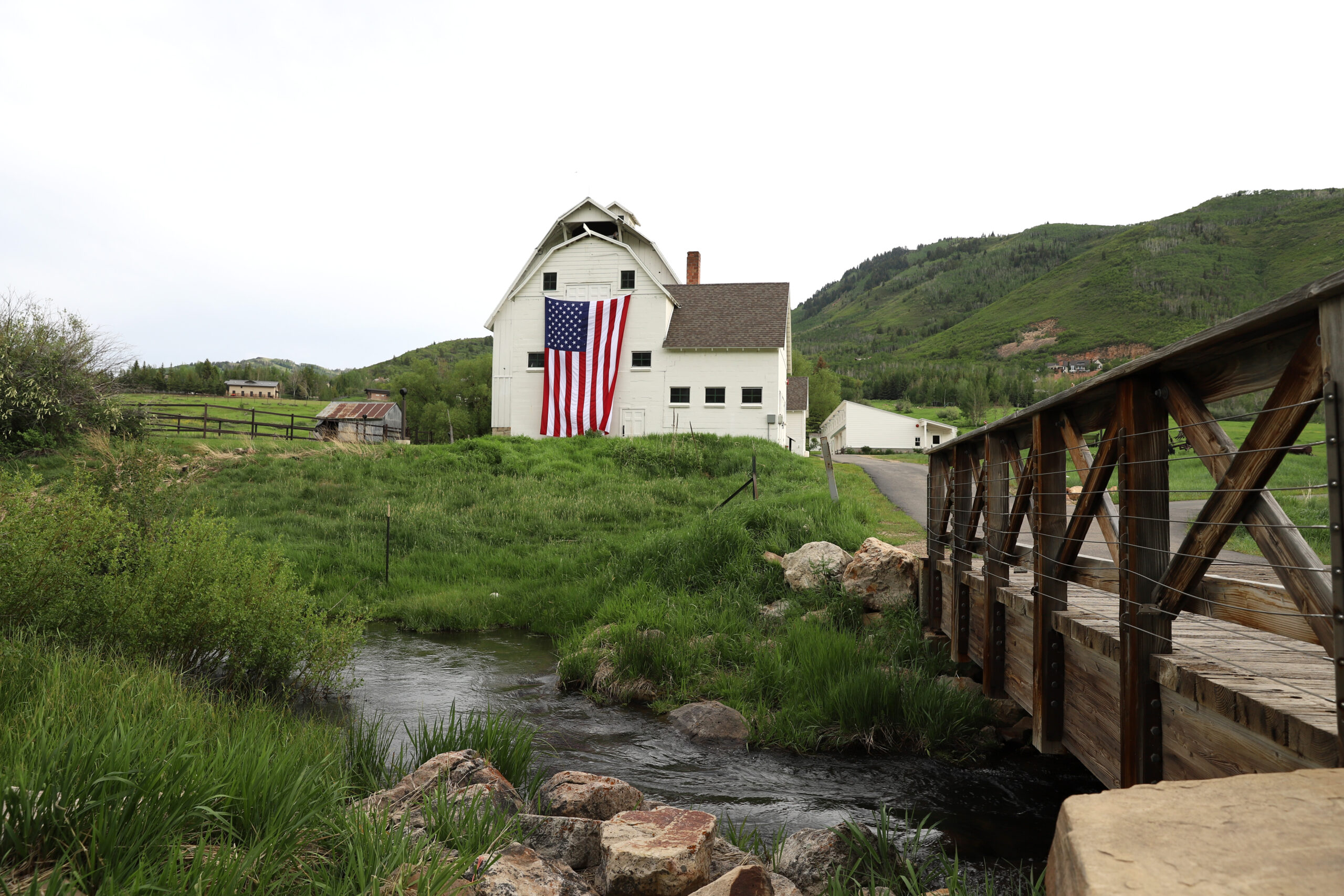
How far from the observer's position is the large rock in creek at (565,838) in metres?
4.41

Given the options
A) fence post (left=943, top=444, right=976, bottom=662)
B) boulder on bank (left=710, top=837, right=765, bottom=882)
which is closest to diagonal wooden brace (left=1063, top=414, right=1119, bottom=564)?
boulder on bank (left=710, top=837, right=765, bottom=882)

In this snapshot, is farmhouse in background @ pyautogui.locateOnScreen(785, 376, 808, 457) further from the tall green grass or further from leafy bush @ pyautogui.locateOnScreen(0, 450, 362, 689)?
the tall green grass

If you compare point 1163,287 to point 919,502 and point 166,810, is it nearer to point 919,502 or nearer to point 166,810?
point 919,502

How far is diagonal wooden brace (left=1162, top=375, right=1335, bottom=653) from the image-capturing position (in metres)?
2.53

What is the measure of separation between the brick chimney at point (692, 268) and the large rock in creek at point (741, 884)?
4066cm

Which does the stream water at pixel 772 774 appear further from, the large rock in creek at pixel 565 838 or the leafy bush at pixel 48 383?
the leafy bush at pixel 48 383

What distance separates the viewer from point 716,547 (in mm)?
12508

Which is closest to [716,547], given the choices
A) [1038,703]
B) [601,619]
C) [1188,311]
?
[601,619]

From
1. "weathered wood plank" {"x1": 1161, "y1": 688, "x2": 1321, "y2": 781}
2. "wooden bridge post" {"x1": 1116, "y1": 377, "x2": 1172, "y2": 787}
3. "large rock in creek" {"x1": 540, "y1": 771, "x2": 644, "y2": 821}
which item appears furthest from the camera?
"large rock in creek" {"x1": 540, "y1": 771, "x2": 644, "y2": 821}

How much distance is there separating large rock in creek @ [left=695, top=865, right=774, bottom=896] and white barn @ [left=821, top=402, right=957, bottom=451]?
2486 inches

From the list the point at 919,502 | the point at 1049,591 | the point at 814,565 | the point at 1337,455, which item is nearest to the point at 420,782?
the point at 1049,591

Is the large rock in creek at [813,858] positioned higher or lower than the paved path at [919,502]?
lower

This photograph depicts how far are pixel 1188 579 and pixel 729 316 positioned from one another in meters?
32.8

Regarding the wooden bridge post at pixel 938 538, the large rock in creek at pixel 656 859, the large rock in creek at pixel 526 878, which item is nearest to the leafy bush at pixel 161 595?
the large rock in creek at pixel 526 878
